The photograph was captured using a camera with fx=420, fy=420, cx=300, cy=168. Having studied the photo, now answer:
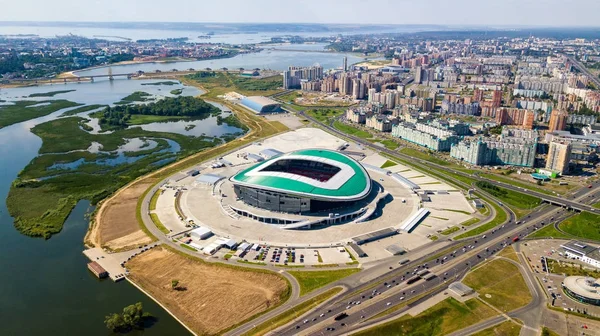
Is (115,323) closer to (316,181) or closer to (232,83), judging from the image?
(316,181)

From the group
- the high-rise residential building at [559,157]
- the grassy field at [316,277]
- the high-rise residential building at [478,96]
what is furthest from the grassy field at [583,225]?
the high-rise residential building at [478,96]

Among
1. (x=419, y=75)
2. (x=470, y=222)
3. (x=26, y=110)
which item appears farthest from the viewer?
(x=419, y=75)

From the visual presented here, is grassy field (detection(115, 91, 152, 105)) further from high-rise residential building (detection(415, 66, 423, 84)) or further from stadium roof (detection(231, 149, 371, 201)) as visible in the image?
high-rise residential building (detection(415, 66, 423, 84))

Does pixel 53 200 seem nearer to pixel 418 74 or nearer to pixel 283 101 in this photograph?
pixel 283 101

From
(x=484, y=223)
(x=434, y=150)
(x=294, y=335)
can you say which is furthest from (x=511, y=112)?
(x=294, y=335)

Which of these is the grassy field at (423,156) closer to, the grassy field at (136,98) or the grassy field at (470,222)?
the grassy field at (470,222)

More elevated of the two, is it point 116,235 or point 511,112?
point 511,112

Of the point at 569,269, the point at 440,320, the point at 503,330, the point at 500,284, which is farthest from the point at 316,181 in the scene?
the point at 569,269
